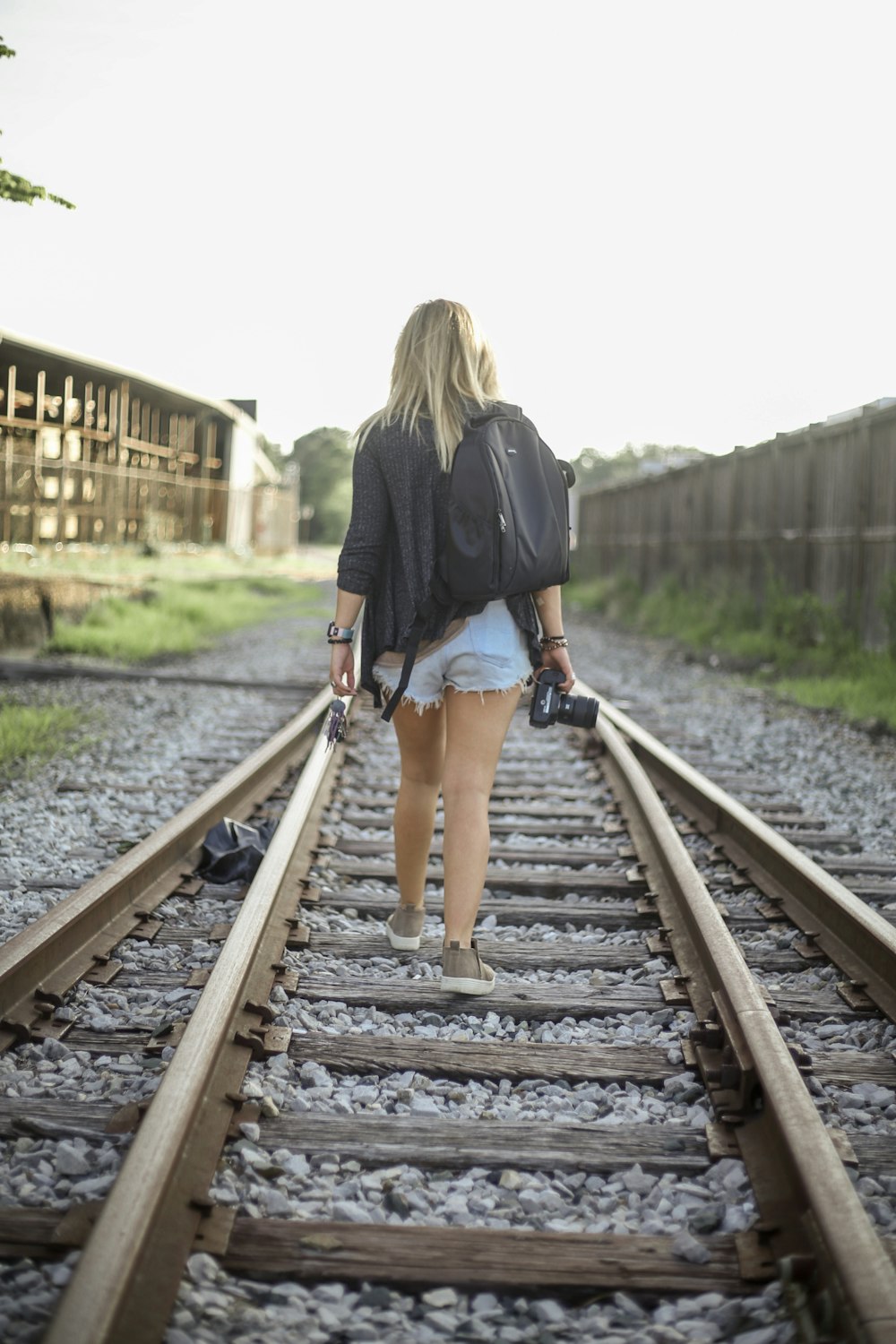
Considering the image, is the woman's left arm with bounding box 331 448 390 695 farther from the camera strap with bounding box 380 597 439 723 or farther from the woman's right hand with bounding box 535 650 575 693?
the woman's right hand with bounding box 535 650 575 693

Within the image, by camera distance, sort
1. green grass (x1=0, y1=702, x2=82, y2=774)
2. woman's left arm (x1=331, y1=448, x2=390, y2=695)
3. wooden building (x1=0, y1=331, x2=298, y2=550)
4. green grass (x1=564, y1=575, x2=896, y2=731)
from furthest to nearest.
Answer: wooden building (x1=0, y1=331, x2=298, y2=550) < green grass (x1=564, y1=575, x2=896, y2=731) < green grass (x1=0, y1=702, x2=82, y2=774) < woman's left arm (x1=331, y1=448, x2=390, y2=695)

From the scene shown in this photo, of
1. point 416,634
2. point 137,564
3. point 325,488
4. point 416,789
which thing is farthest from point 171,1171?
point 325,488

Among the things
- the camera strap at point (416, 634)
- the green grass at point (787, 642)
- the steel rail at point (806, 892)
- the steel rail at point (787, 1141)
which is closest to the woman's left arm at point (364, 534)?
the camera strap at point (416, 634)

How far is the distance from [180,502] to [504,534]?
93.2 ft

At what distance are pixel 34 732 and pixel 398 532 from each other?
466 centimetres

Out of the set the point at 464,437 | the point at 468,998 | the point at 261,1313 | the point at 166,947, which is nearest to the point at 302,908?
the point at 166,947

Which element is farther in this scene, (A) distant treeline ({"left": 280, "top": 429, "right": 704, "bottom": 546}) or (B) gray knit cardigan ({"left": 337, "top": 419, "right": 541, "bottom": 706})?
(A) distant treeline ({"left": 280, "top": 429, "right": 704, "bottom": 546})

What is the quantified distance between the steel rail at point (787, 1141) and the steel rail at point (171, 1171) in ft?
3.33

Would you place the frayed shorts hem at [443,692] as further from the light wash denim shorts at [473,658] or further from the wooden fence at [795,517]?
the wooden fence at [795,517]

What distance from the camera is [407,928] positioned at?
12.2 feet

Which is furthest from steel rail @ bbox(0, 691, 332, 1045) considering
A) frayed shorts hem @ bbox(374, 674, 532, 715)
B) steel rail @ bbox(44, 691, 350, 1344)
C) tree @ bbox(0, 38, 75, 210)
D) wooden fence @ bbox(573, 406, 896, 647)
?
wooden fence @ bbox(573, 406, 896, 647)

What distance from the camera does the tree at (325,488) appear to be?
2990 inches

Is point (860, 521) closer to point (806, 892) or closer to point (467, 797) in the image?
point (806, 892)

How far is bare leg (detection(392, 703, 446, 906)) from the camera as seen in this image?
11.0 ft
